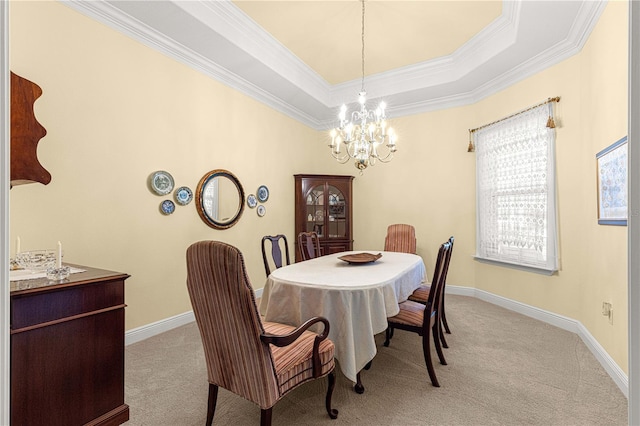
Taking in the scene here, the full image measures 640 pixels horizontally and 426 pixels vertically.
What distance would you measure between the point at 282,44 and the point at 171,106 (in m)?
1.50

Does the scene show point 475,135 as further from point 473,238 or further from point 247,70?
point 247,70

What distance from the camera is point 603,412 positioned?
75.0 inches

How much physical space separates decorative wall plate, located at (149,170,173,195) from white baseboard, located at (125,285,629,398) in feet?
4.31

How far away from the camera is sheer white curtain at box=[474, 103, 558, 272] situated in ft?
11.3

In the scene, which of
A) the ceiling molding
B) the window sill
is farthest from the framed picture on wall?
the ceiling molding

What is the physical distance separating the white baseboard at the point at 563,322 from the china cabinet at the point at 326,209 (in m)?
1.83

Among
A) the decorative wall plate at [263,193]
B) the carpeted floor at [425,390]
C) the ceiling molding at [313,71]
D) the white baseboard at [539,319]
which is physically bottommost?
the carpeted floor at [425,390]

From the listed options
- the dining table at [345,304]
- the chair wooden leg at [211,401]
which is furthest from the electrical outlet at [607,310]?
the chair wooden leg at [211,401]

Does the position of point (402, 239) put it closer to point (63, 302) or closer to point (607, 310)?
point (607, 310)

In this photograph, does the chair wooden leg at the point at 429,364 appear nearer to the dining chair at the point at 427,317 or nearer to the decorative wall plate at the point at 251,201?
the dining chair at the point at 427,317

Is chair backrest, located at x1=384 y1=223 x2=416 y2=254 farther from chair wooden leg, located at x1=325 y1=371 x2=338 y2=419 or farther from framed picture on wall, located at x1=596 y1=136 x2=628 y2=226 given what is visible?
chair wooden leg, located at x1=325 y1=371 x2=338 y2=419

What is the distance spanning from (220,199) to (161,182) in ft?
→ 2.58

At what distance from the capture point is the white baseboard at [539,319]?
225 cm

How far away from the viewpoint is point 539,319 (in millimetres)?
3502
